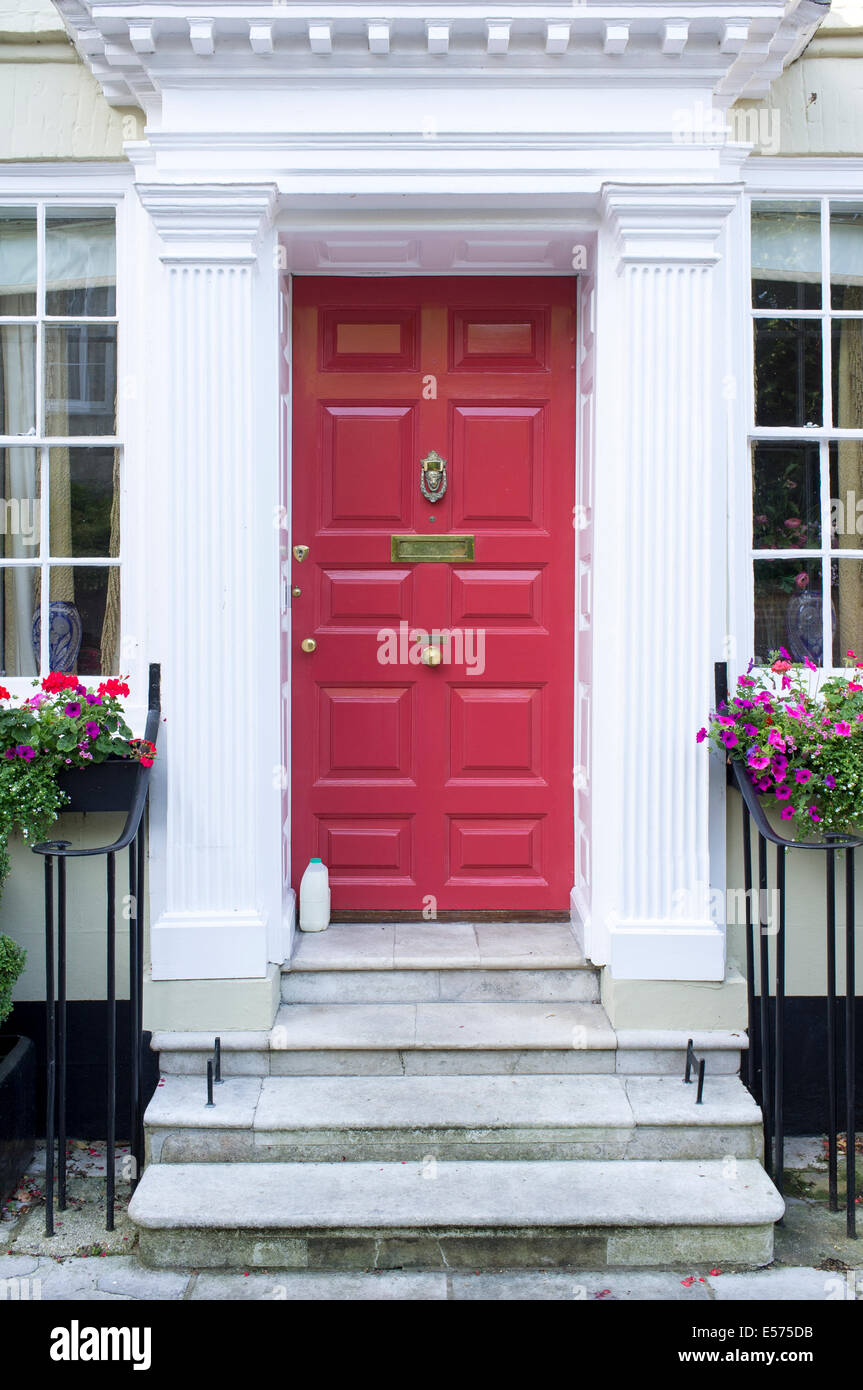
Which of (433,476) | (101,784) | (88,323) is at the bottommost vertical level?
(101,784)

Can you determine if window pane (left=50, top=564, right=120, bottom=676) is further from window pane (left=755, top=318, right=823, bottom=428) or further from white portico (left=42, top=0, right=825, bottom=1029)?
window pane (left=755, top=318, right=823, bottom=428)

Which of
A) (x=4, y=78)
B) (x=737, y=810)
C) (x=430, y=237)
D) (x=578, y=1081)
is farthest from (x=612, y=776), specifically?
(x=4, y=78)

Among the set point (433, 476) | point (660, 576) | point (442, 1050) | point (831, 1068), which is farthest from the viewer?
point (433, 476)

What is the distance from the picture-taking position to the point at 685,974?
3684mm

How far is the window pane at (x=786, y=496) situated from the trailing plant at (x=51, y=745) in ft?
7.51

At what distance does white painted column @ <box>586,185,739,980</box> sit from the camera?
12.0 feet

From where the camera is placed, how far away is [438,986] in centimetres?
388

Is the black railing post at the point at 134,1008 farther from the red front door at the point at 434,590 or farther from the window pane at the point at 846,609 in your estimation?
the window pane at the point at 846,609

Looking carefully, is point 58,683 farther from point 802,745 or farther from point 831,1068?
Result: point 831,1068

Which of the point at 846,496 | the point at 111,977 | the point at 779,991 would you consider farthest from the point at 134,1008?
the point at 846,496

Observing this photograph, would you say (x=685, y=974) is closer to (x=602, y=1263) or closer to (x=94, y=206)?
(x=602, y=1263)

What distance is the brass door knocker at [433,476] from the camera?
419 centimetres

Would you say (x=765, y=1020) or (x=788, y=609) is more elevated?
(x=788, y=609)

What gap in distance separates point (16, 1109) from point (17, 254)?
297cm
